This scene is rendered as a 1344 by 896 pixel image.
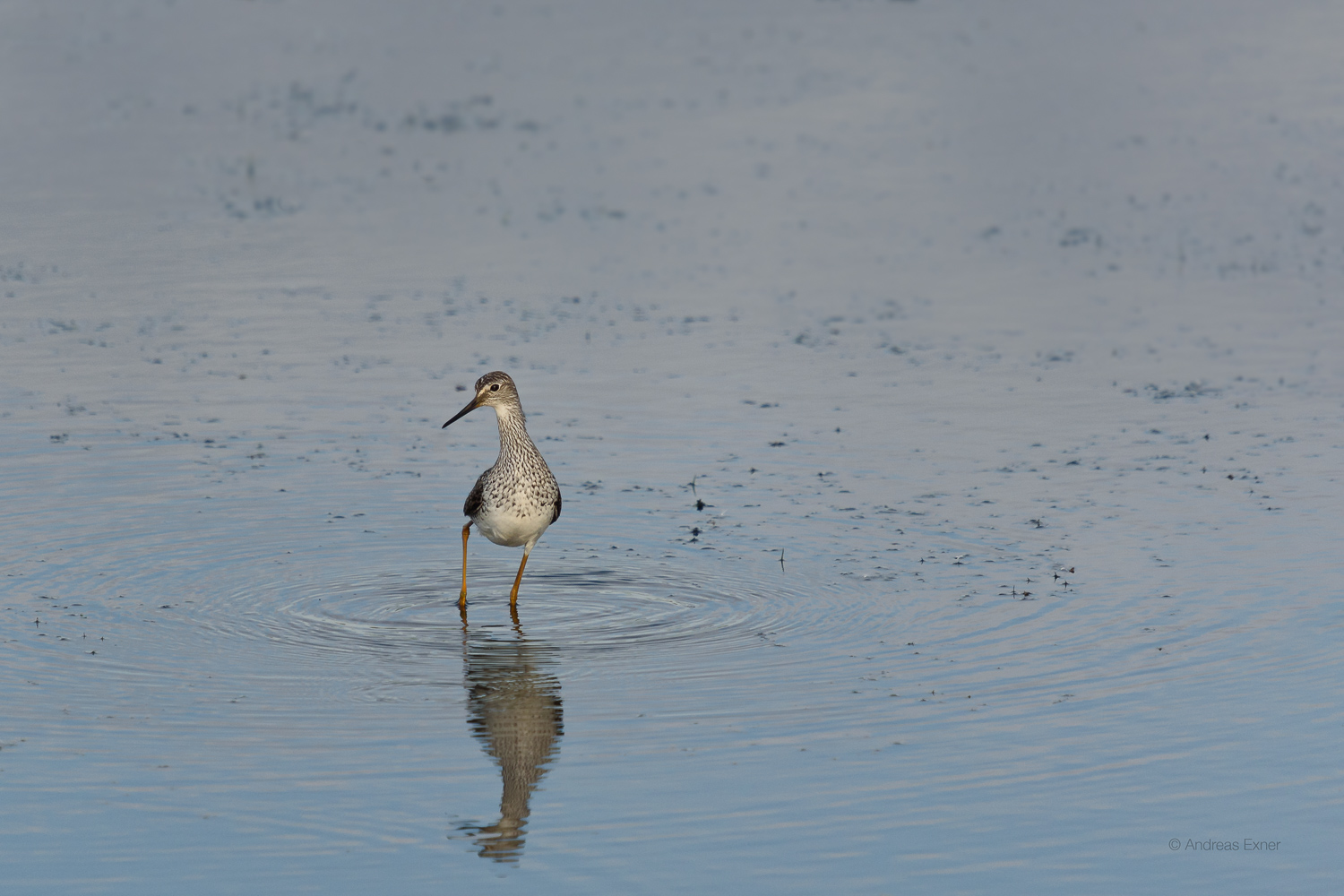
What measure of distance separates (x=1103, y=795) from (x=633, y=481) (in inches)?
285

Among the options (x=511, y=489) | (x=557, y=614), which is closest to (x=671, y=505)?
(x=511, y=489)

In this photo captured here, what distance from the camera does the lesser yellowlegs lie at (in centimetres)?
1304

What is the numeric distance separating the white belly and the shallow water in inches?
21.0

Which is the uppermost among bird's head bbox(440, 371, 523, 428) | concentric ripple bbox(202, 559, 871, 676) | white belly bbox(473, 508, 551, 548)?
bird's head bbox(440, 371, 523, 428)

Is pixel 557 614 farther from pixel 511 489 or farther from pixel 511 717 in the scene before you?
pixel 511 717

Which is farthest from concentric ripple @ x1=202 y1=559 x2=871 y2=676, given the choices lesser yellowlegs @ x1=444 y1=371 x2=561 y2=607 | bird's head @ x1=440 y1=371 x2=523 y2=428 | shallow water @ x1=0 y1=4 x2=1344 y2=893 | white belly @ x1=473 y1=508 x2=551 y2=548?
bird's head @ x1=440 y1=371 x2=523 y2=428

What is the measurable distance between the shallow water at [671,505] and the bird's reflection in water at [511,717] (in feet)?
0.14

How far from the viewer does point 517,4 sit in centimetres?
4588

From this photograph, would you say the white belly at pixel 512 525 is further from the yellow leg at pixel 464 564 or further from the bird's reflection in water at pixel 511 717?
the bird's reflection in water at pixel 511 717

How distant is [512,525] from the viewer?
13.0 meters

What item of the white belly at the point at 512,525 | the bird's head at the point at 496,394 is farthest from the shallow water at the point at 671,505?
the bird's head at the point at 496,394

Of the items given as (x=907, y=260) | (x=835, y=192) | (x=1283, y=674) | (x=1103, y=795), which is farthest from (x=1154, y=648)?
(x=835, y=192)

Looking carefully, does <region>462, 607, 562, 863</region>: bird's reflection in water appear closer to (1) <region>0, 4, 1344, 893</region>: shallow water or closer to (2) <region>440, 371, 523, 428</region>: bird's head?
(1) <region>0, 4, 1344, 893</region>: shallow water

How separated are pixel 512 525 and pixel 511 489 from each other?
0.26 metres
